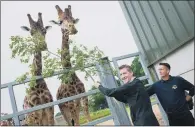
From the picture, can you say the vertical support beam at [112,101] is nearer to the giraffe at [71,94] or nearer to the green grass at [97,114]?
the green grass at [97,114]

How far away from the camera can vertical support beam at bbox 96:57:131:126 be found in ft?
15.2

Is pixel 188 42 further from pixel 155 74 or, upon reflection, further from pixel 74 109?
pixel 74 109

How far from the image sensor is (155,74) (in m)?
5.49

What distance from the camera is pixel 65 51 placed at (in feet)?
15.9

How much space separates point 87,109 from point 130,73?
1.70m

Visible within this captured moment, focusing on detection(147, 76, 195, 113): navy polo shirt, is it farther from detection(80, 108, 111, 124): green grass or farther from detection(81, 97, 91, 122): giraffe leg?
detection(81, 97, 91, 122): giraffe leg

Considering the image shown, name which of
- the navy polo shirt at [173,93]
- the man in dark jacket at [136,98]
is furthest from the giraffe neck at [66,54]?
the navy polo shirt at [173,93]

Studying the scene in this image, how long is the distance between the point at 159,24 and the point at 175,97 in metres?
1.83

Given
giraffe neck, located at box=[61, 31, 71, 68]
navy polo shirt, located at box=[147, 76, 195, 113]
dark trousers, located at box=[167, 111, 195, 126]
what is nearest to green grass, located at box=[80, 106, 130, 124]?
giraffe neck, located at box=[61, 31, 71, 68]

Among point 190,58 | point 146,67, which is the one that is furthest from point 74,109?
point 190,58

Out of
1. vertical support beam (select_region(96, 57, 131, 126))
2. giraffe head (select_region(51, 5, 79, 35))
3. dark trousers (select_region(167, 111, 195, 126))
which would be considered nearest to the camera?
dark trousers (select_region(167, 111, 195, 126))

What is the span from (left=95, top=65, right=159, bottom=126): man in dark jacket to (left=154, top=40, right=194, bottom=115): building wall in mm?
1532

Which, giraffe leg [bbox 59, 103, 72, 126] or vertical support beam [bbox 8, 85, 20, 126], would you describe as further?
giraffe leg [bbox 59, 103, 72, 126]

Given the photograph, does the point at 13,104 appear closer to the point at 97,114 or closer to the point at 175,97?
the point at 97,114
